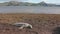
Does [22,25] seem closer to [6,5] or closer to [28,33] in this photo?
[28,33]

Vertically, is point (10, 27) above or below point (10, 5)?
above

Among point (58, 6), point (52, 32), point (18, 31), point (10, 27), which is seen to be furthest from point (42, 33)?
point (58, 6)

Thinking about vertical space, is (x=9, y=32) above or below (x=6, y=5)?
above

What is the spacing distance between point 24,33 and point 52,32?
1025mm

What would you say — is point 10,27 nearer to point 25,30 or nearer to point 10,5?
point 25,30

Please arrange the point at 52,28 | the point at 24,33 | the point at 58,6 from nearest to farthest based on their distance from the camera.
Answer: the point at 24,33, the point at 52,28, the point at 58,6

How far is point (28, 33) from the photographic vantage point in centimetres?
708

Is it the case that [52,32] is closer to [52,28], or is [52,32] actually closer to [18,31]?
[52,28]

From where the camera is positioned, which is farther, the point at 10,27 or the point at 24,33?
the point at 10,27

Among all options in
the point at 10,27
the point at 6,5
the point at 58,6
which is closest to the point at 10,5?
the point at 6,5

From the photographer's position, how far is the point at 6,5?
68.8ft

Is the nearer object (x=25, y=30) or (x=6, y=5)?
(x=25, y=30)

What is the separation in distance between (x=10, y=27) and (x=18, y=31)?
64 centimetres

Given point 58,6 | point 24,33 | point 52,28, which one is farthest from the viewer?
point 58,6
